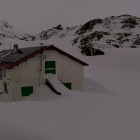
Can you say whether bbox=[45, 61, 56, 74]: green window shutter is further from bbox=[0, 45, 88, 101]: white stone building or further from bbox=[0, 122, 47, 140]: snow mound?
bbox=[0, 122, 47, 140]: snow mound

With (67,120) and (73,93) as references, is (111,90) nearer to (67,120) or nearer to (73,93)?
(73,93)

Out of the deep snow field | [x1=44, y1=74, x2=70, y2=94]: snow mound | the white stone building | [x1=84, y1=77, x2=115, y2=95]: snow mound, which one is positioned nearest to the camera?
the deep snow field

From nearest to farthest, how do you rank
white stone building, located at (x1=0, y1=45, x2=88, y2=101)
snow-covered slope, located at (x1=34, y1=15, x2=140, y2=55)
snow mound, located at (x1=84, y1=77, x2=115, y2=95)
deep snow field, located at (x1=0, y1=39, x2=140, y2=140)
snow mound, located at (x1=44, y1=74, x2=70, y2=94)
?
deep snow field, located at (x1=0, y1=39, x2=140, y2=140) < snow mound, located at (x1=44, y1=74, x2=70, y2=94) < white stone building, located at (x1=0, y1=45, x2=88, y2=101) < snow mound, located at (x1=84, y1=77, x2=115, y2=95) < snow-covered slope, located at (x1=34, y1=15, x2=140, y2=55)

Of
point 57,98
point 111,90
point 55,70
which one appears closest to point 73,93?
point 57,98

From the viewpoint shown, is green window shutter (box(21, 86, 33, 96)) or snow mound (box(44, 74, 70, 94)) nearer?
snow mound (box(44, 74, 70, 94))

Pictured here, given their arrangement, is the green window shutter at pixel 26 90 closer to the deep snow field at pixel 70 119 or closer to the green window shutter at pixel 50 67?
the deep snow field at pixel 70 119

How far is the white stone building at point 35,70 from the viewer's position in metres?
16.0

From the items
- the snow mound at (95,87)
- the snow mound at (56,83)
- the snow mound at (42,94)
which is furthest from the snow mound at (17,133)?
the snow mound at (95,87)

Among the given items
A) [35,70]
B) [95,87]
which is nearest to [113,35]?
[95,87]

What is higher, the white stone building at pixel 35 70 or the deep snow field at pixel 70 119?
the white stone building at pixel 35 70

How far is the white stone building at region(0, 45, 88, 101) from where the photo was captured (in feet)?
52.5

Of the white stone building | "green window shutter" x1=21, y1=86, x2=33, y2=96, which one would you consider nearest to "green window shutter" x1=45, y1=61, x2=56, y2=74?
the white stone building

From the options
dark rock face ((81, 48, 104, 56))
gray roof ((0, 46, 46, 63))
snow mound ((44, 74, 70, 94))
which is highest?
dark rock face ((81, 48, 104, 56))

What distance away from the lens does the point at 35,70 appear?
16609mm
